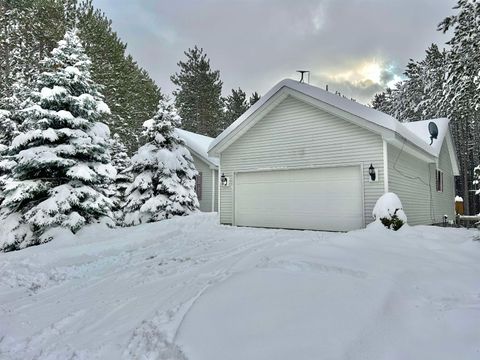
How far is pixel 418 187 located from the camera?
40.1 ft

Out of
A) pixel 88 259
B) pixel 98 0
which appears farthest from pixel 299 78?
pixel 98 0

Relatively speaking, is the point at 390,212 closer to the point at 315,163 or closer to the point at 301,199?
the point at 315,163

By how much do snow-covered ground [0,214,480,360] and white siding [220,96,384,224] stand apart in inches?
145

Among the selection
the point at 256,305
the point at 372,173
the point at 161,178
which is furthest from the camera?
the point at 161,178

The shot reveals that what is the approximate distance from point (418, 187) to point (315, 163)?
15.4 feet

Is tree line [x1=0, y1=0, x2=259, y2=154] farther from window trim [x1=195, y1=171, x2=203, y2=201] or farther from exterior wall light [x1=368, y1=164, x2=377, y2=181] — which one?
exterior wall light [x1=368, y1=164, x2=377, y2=181]

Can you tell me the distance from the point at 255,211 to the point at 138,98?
20.4 m

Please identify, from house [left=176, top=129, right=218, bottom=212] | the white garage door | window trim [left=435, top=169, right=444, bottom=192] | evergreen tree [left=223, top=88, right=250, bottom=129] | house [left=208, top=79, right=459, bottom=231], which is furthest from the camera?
evergreen tree [left=223, top=88, right=250, bottom=129]

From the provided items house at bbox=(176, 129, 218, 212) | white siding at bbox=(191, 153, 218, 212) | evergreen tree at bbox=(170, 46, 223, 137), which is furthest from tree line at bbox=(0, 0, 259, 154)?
white siding at bbox=(191, 153, 218, 212)

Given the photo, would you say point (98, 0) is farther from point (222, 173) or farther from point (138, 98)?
point (222, 173)

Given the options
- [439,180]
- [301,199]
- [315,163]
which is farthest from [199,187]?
[439,180]

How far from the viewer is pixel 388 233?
7406mm

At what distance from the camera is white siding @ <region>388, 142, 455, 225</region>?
392 inches

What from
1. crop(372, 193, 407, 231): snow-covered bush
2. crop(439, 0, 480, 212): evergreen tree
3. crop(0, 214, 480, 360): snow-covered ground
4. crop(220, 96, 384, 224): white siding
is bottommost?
crop(0, 214, 480, 360): snow-covered ground
